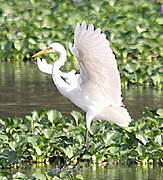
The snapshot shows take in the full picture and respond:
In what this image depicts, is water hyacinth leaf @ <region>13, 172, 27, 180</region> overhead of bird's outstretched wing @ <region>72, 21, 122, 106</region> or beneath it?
beneath

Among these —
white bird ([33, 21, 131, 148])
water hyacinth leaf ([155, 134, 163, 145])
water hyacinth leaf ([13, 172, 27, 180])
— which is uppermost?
white bird ([33, 21, 131, 148])

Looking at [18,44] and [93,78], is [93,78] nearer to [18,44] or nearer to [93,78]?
[93,78]

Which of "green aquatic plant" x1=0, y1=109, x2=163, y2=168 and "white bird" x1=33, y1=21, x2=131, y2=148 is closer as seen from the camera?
"white bird" x1=33, y1=21, x2=131, y2=148

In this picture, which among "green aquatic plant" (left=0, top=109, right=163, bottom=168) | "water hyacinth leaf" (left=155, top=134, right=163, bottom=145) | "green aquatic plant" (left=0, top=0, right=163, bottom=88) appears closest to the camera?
"green aquatic plant" (left=0, top=109, right=163, bottom=168)

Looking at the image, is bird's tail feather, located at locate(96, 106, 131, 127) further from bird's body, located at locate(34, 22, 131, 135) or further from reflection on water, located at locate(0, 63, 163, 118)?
reflection on water, located at locate(0, 63, 163, 118)

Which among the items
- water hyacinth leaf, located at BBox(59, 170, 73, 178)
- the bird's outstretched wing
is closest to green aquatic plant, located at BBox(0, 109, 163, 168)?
the bird's outstretched wing

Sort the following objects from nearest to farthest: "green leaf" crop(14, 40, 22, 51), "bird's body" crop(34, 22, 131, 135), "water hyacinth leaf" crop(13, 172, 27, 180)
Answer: "water hyacinth leaf" crop(13, 172, 27, 180)
"bird's body" crop(34, 22, 131, 135)
"green leaf" crop(14, 40, 22, 51)

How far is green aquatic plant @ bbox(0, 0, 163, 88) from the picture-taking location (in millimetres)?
12730

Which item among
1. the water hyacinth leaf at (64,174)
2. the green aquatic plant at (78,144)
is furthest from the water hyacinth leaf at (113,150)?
the water hyacinth leaf at (64,174)

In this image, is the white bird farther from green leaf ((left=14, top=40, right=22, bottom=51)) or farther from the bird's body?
green leaf ((left=14, top=40, right=22, bottom=51))

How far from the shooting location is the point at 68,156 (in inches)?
335

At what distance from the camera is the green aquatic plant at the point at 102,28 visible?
41.8ft

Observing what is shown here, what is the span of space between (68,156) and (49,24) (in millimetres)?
6404

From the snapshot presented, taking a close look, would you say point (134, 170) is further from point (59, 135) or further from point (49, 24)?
point (49, 24)
